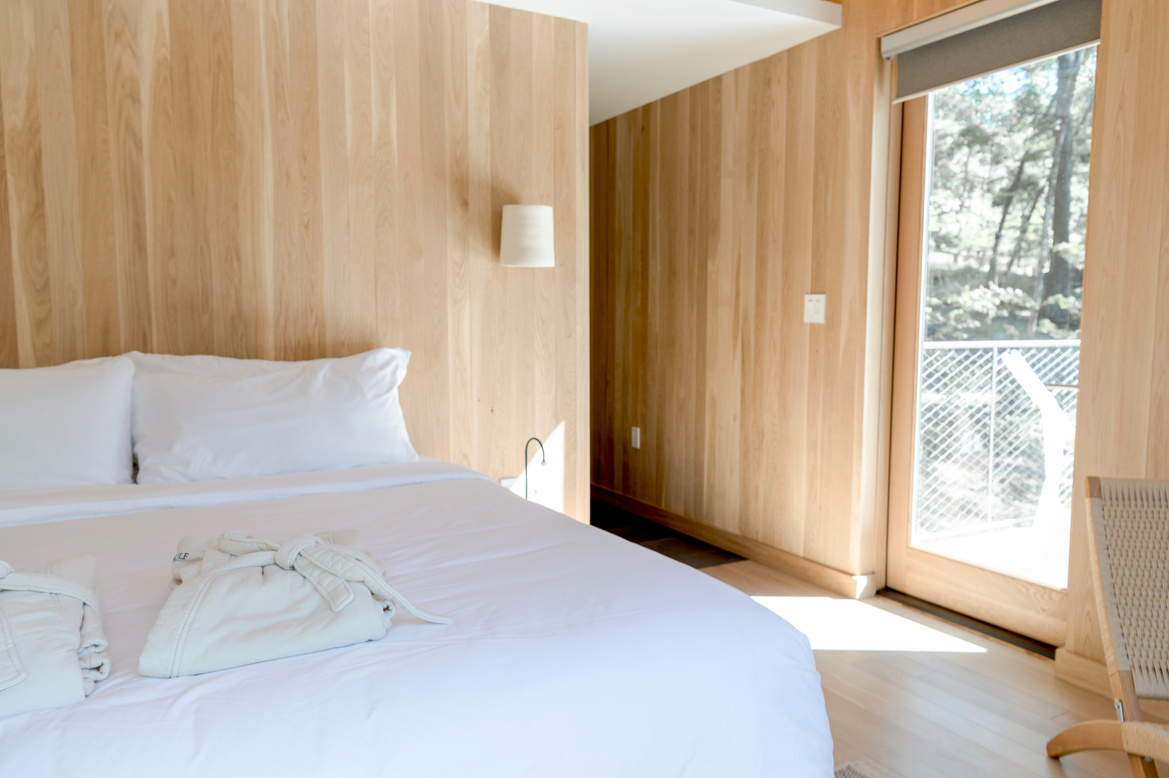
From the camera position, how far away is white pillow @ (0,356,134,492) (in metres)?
2.02

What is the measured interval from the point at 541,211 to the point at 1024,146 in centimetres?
175

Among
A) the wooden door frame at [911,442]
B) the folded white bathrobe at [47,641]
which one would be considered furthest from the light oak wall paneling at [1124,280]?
the folded white bathrobe at [47,641]

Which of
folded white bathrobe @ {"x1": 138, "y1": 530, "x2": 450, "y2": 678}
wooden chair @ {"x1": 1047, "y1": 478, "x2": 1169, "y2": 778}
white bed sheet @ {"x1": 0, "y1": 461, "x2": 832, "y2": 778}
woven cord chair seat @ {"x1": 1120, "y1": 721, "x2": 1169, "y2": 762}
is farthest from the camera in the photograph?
wooden chair @ {"x1": 1047, "y1": 478, "x2": 1169, "y2": 778}

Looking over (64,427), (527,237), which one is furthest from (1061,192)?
(64,427)

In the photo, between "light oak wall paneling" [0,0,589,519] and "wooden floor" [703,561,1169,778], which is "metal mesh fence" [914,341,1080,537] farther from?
"light oak wall paneling" [0,0,589,519]

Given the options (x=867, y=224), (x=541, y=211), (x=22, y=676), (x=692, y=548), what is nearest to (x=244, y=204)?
(x=541, y=211)

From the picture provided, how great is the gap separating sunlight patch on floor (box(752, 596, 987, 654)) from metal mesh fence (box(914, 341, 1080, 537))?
1.39 ft

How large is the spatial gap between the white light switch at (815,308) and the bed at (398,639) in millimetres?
1836

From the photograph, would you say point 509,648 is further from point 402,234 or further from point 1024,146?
point 1024,146

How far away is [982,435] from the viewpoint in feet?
9.62

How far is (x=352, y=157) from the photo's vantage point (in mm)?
2850

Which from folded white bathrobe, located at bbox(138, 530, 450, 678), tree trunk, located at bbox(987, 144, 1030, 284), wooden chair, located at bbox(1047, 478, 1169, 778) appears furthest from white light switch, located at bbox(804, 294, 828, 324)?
folded white bathrobe, located at bbox(138, 530, 450, 678)

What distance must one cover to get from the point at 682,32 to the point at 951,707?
274cm

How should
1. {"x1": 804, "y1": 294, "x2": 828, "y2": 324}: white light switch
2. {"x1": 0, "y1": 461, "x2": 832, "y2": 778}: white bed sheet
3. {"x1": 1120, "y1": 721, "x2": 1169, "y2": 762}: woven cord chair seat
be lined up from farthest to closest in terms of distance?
{"x1": 804, "y1": 294, "x2": 828, "y2": 324}: white light switch
{"x1": 1120, "y1": 721, "x2": 1169, "y2": 762}: woven cord chair seat
{"x1": 0, "y1": 461, "x2": 832, "y2": 778}: white bed sheet
